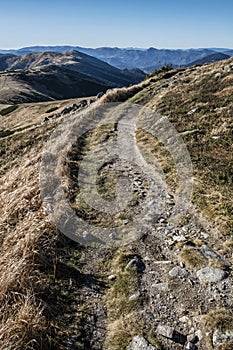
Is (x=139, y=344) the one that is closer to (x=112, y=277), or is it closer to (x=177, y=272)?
(x=112, y=277)

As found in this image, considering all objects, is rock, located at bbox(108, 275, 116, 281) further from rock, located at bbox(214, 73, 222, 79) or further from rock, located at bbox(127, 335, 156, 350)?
rock, located at bbox(214, 73, 222, 79)

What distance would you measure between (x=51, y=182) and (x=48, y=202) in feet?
5.00

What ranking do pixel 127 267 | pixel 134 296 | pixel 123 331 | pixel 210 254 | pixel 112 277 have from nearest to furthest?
pixel 123 331 → pixel 134 296 → pixel 112 277 → pixel 127 267 → pixel 210 254

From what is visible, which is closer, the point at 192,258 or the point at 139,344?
the point at 139,344

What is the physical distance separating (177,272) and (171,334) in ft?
6.05

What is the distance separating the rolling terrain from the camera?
6.29 meters

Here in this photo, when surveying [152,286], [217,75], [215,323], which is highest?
[217,75]

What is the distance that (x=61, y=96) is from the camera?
134625 millimetres

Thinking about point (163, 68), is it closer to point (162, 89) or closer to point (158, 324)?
point (162, 89)

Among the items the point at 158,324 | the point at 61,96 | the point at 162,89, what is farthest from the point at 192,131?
the point at 61,96

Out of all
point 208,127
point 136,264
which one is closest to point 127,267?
point 136,264

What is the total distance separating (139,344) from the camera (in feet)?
19.9

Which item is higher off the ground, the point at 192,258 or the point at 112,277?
the point at 192,258

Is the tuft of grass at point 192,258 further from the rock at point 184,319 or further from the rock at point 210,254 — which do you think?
the rock at point 184,319
